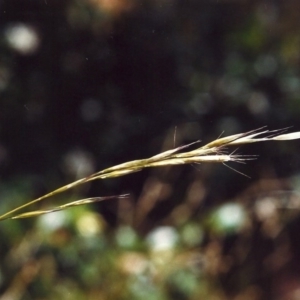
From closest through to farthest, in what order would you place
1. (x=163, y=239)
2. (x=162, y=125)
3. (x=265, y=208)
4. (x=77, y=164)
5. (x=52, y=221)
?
(x=52, y=221) < (x=163, y=239) < (x=265, y=208) < (x=77, y=164) < (x=162, y=125)

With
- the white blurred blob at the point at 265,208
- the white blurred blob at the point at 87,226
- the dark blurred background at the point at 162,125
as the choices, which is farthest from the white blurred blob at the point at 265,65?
the white blurred blob at the point at 87,226

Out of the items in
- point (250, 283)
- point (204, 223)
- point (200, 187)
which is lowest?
point (250, 283)

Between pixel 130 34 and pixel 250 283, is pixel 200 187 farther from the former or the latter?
pixel 130 34

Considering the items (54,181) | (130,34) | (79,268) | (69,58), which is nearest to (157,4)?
(130,34)

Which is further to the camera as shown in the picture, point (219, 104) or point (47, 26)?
point (219, 104)

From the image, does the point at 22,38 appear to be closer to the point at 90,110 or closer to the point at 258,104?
the point at 90,110

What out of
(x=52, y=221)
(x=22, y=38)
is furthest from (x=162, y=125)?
(x=52, y=221)
